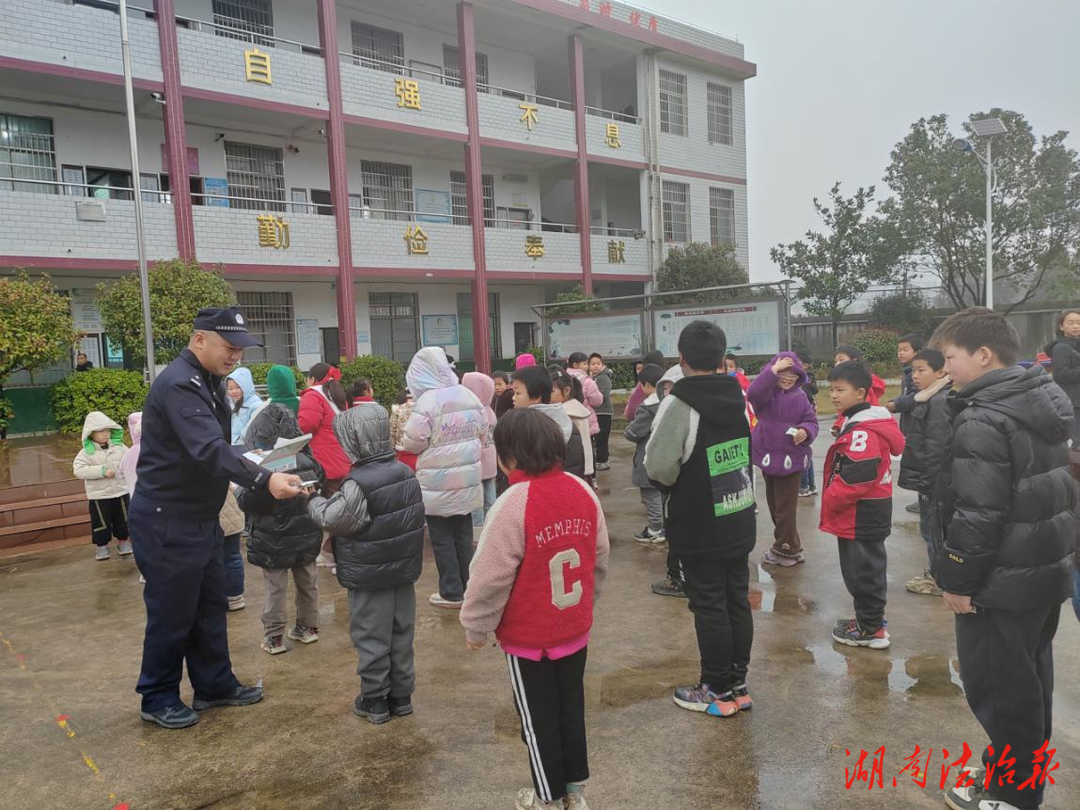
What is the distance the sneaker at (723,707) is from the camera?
3.45m

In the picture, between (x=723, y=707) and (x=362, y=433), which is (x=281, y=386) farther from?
(x=723, y=707)

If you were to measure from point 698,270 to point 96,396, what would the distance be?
53.2 ft

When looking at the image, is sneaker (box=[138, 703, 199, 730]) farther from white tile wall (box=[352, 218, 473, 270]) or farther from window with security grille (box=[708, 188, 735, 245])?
window with security grille (box=[708, 188, 735, 245])

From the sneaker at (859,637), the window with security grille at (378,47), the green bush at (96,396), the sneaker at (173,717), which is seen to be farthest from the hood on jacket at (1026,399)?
the window with security grille at (378,47)

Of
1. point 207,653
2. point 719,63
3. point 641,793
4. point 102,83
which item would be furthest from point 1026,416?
point 719,63

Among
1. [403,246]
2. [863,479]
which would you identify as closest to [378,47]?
[403,246]

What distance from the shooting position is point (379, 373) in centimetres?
1670

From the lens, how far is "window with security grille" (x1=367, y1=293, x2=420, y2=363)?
20.1 m

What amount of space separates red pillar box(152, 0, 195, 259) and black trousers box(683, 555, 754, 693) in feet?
43.5

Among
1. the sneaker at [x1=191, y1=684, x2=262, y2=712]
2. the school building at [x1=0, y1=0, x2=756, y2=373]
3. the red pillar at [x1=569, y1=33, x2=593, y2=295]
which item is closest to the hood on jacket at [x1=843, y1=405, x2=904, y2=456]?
the sneaker at [x1=191, y1=684, x2=262, y2=712]

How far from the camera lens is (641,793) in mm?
2881

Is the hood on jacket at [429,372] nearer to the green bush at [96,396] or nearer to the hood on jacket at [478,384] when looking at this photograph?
the hood on jacket at [478,384]

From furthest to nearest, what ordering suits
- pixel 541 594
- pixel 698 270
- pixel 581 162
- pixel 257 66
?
pixel 698 270
pixel 581 162
pixel 257 66
pixel 541 594

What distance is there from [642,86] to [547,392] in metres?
20.9
